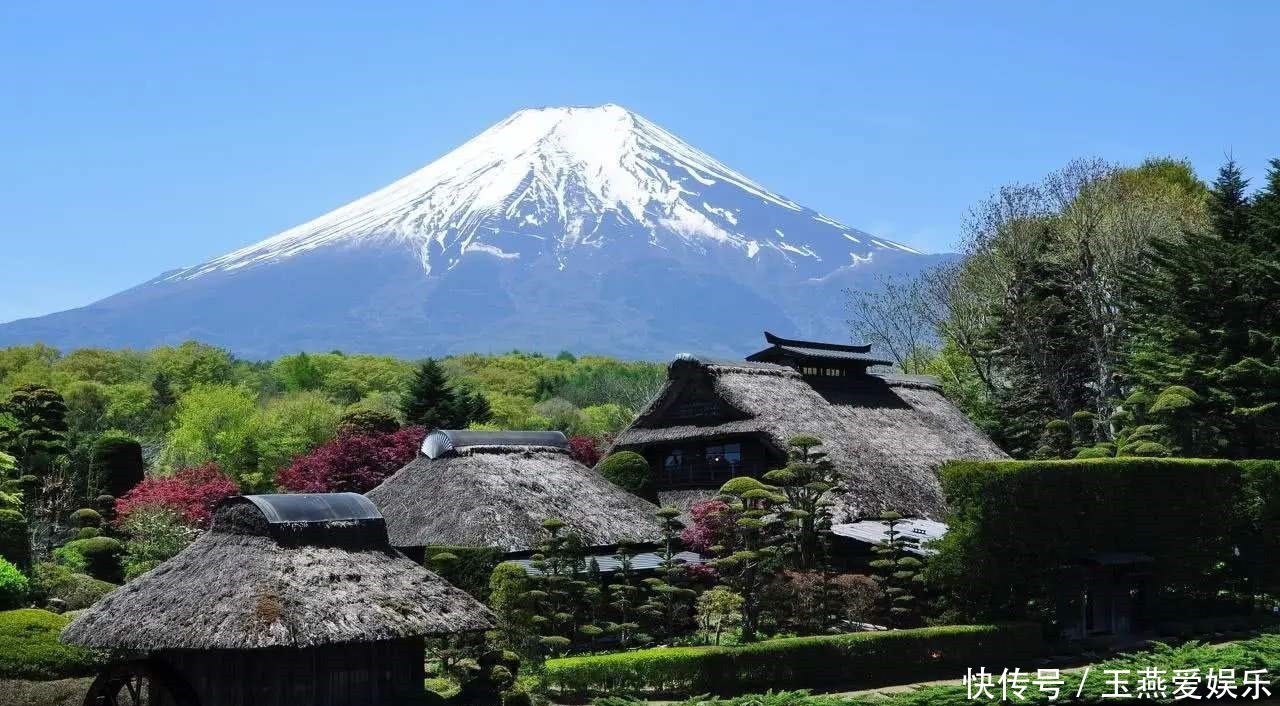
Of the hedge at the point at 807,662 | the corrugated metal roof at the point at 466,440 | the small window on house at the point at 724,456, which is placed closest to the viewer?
the hedge at the point at 807,662

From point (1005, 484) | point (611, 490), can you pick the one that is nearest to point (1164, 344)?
point (1005, 484)

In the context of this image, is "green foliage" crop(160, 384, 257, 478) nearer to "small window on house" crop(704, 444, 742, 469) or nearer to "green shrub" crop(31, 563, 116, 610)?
"small window on house" crop(704, 444, 742, 469)

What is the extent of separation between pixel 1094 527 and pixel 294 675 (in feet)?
67.2

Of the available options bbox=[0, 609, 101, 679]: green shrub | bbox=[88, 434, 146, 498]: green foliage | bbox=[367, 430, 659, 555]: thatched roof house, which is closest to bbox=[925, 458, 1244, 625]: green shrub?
bbox=[367, 430, 659, 555]: thatched roof house

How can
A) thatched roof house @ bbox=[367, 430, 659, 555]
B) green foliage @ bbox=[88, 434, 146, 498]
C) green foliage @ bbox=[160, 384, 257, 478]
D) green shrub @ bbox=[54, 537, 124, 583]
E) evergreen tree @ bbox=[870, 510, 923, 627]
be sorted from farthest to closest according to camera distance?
green foliage @ bbox=[160, 384, 257, 478] < green foliage @ bbox=[88, 434, 146, 498] < green shrub @ bbox=[54, 537, 124, 583] < thatched roof house @ bbox=[367, 430, 659, 555] < evergreen tree @ bbox=[870, 510, 923, 627]

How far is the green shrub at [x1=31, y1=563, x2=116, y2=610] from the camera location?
1307 inches

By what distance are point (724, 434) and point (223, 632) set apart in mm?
22588

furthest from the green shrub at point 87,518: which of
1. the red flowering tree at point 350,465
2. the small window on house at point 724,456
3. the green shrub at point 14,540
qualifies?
the small window on house at point 724,456

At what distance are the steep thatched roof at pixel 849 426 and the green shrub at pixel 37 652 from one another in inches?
816

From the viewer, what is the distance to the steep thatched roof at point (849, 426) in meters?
42.6

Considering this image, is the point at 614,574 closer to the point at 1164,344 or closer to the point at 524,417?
the point at 1164,344

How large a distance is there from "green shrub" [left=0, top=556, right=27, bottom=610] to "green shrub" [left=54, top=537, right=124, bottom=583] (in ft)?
28.7

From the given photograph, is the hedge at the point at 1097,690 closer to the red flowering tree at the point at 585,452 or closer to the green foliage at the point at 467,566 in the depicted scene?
the green foliage at the point at 467,566

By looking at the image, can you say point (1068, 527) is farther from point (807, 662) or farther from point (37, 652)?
point (37, 652)
